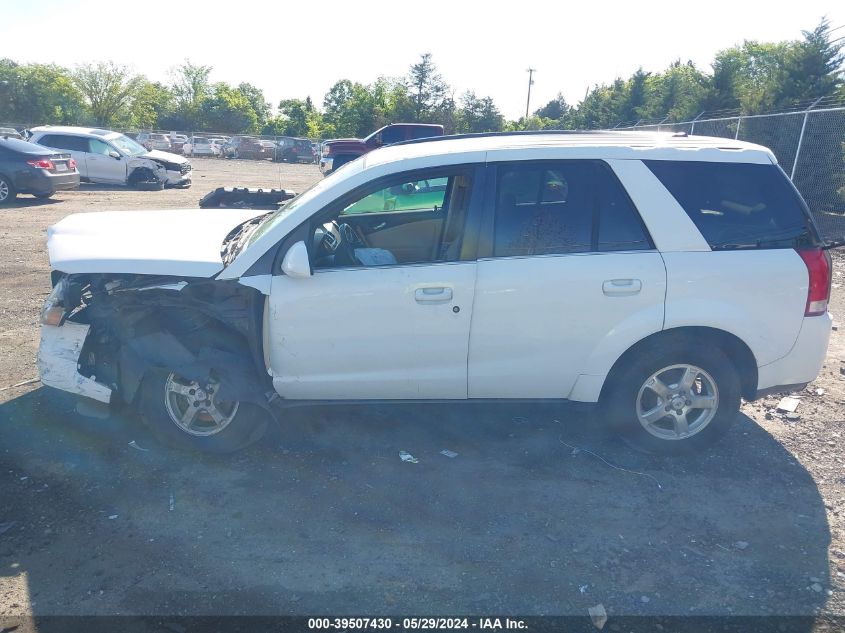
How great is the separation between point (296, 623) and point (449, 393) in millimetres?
1658

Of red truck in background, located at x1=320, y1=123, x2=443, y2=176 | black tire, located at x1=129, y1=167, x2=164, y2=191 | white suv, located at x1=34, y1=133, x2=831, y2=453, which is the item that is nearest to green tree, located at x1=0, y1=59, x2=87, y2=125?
black tire, located at x1=129, y1=167, x2=164, y2=191

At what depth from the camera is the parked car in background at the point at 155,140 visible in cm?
4031

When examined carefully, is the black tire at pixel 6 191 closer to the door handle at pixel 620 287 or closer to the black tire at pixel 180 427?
the black tire at pixel 180 427

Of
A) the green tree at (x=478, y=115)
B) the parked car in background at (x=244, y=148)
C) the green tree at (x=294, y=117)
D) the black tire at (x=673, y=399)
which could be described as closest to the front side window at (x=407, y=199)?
the black tire at (x=673, y=399)

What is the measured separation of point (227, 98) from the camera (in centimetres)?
7094

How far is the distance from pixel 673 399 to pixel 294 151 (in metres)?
43.3

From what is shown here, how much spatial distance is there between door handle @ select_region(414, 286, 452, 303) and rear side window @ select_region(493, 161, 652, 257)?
0.40 meters

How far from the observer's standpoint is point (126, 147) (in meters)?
19.4

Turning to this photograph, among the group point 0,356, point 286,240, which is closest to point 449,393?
point 286,240

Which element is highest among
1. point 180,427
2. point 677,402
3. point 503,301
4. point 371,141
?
point 371,141

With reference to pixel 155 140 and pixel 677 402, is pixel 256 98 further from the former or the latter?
pixel 677 402

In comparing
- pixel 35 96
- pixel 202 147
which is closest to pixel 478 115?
pixel 202 147

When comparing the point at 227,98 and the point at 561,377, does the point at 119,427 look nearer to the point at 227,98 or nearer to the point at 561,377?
the point at 561,377

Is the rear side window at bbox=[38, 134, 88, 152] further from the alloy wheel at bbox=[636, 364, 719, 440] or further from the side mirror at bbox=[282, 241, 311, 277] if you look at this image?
the alloy wheel at bbox=[636, 364, 719, 440]
